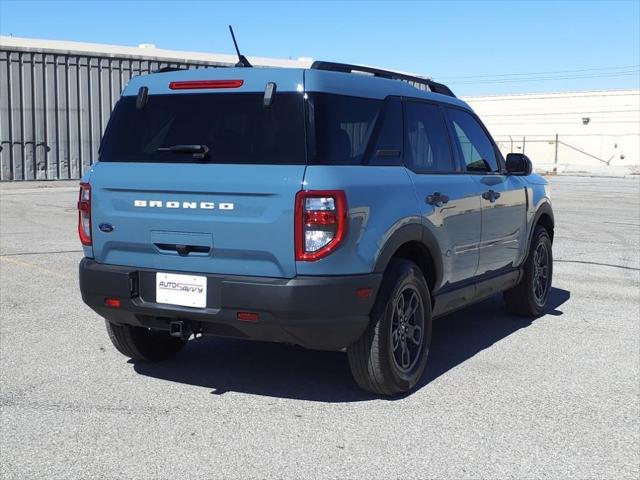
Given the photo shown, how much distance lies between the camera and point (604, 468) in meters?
3.82

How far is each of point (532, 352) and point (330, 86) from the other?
8.85 feet

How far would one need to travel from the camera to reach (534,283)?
23.7 ft

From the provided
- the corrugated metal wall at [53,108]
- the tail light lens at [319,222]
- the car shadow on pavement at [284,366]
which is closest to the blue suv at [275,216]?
the tail light lens at [319,222]

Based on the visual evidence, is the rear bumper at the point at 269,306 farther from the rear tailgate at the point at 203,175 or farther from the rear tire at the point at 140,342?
the rear tire at the point at 140,342

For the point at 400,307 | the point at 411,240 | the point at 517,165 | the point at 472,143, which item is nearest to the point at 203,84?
the point at 411,240

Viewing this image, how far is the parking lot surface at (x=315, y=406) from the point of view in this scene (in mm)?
3816

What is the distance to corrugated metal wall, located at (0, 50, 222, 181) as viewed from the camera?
25.2 metres

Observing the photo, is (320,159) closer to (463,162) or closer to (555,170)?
(463,162)

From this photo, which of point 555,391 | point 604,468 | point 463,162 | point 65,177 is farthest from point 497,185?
point 65,177

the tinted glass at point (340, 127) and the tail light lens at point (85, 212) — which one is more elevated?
the tinted glass at point (340, 127)

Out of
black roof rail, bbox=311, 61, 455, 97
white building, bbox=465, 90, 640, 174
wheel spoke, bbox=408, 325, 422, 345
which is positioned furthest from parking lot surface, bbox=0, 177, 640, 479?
white building, bbox=465, 90, 640, 174

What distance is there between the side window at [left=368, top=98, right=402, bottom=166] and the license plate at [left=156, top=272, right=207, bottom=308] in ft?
3.97

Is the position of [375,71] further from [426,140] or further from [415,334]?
[415,334]

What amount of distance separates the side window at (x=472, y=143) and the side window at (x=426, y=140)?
0.24 metres
